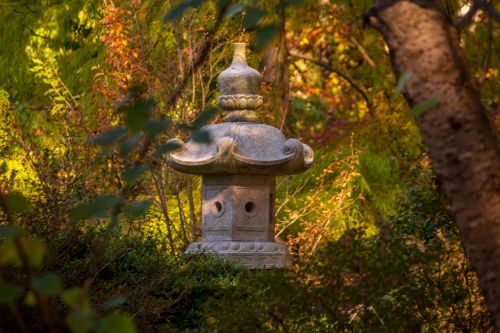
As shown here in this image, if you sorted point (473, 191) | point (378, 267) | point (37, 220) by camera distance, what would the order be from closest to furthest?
point (473, 191), point (378, 267), point (37, 220)

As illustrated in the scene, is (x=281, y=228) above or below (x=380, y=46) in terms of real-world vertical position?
below

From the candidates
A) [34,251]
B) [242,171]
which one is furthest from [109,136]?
[242,171]

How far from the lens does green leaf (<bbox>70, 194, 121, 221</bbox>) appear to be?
2.10 meters

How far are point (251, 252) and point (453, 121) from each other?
21.4ft

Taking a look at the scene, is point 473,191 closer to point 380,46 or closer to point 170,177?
point 170,177

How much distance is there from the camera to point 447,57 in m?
2.93

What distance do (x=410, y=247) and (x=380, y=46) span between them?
1255cm

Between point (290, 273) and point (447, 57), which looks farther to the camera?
point (290, 273)

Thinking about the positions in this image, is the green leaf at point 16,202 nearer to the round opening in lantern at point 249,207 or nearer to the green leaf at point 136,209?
the green leaf at point 136,209

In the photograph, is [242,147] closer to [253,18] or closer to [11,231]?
[253,18]

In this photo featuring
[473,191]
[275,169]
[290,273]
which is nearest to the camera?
[473,191]

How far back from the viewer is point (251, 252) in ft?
30.7

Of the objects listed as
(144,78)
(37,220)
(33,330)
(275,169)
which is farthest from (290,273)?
(144,78)

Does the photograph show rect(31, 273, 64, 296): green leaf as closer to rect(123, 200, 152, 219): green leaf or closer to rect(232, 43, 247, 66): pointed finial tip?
rect(123, 200, 152, 219): green leaf
